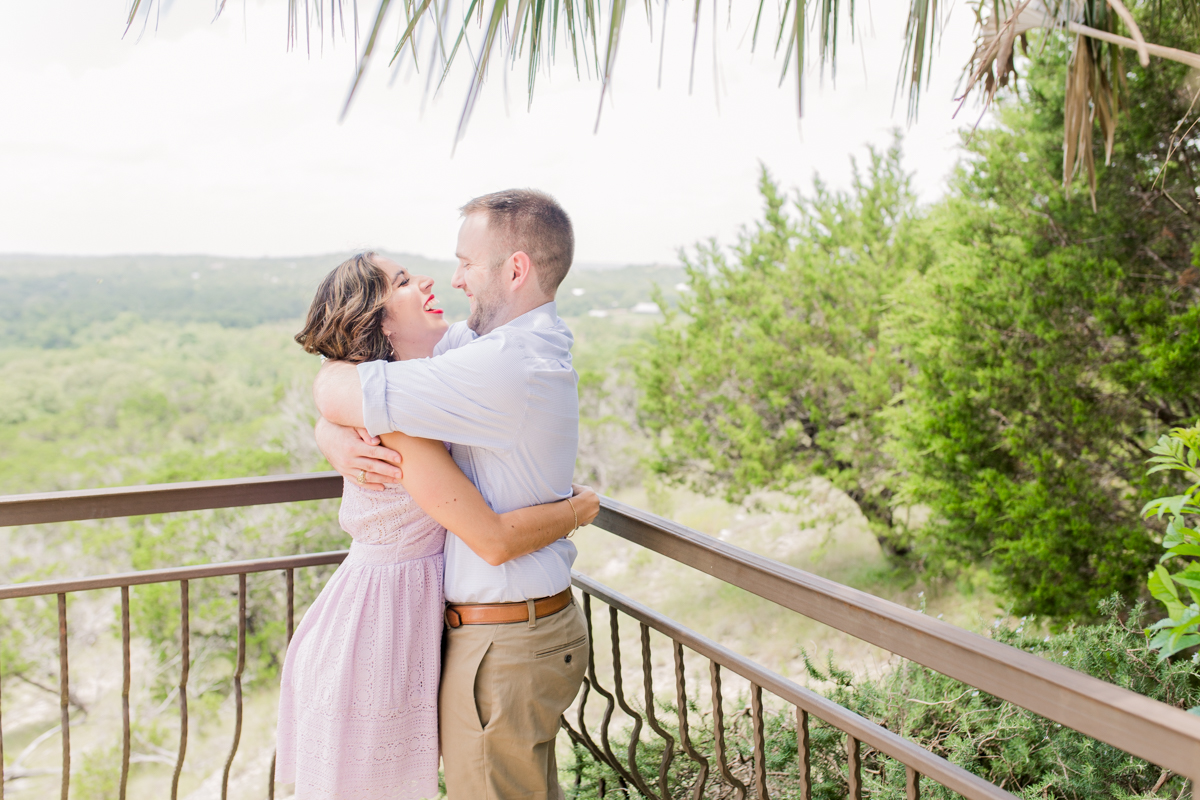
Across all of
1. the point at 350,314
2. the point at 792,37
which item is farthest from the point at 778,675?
the point at 792,37

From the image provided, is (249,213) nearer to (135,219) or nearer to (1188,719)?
(135,219)

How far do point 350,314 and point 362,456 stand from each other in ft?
0.80

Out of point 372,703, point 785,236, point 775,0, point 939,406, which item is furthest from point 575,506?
point 785,236

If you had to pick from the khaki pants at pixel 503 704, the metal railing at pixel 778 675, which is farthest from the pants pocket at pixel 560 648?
the metal railing at pixel 778 675

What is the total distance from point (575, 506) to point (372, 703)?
477 millimetres

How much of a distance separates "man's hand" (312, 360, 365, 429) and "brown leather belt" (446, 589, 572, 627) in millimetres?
367

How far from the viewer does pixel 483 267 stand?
4.38 feet

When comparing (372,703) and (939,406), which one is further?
(939,406)

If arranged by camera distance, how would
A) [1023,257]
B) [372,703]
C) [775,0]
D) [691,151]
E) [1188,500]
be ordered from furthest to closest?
1. [691,151]
2. [1023,257]
3. [775,0]
4. [372,703]
5. [1188,500]

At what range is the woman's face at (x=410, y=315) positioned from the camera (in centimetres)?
136

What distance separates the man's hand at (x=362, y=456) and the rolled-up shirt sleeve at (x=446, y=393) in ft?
0.20

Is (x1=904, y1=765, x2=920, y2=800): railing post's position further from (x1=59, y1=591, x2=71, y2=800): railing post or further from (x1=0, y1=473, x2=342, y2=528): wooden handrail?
(x1=59, y1=591, x2=71, y2=800): railing post

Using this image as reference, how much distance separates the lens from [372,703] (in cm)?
132

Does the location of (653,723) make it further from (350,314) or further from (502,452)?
(350,314)
